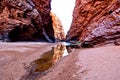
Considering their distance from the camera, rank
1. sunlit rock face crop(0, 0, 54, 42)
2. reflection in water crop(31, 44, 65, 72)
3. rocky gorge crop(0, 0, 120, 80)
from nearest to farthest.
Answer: rocky gorge crop(0, 0, 120, 80)
reflection in water crop(31, 44, 65, 72)
sunlit rock face crop(0, 0, 54, 42)

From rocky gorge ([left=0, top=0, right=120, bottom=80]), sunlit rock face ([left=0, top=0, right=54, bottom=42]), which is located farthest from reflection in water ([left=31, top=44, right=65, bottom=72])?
sunlit rock face ([left=0, top=0, right=54, bottom=42])

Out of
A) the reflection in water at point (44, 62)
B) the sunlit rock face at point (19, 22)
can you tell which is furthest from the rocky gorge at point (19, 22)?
the reflection in water at point (44, 62)

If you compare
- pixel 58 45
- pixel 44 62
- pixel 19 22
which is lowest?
pixel 44 62

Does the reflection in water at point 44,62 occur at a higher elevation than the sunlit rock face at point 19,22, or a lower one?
lower

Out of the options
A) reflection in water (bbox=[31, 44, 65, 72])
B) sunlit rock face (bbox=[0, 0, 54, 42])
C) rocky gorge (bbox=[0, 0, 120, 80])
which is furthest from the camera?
sunlit rock face (bbox=[0, 0, 54, 42])

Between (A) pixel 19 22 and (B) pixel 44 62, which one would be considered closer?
(B) pixel 44 62

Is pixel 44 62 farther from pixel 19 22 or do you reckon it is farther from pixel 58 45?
pixel 19 22

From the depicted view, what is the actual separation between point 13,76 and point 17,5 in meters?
37.0

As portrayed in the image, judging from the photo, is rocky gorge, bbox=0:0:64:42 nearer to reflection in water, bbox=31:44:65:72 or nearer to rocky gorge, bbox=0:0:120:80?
rocky gorge, bbox=0:0:120:80

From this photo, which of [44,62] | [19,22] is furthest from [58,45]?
[44,62]

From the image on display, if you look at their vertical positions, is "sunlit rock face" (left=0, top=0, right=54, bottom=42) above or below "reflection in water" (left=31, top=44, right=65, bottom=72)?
above

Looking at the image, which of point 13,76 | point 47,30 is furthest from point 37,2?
point 13,76

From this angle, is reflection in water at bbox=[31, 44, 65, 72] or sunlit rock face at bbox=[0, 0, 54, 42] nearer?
reflection in water at bbox=[31, 44, 65, 72]

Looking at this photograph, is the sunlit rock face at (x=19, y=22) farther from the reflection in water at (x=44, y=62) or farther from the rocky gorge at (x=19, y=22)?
the reflection in water at (x=44, y=62)
